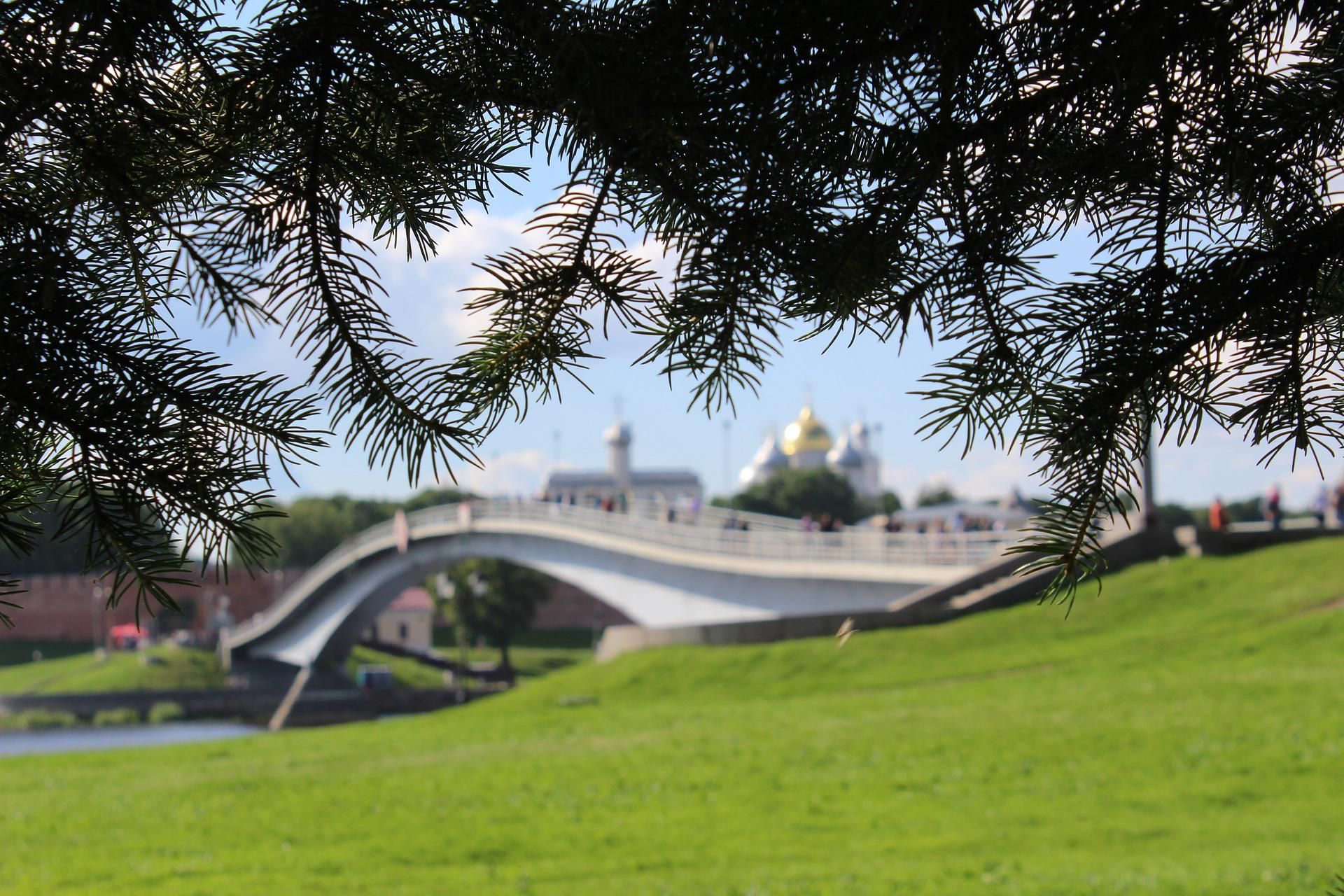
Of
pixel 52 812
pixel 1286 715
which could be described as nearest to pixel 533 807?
pixel 52 812

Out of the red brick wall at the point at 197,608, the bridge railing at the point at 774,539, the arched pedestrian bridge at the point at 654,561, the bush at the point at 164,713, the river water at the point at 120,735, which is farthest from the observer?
the red brick wall at the point at 197,608

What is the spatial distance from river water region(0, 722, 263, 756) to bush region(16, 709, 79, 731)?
679mm

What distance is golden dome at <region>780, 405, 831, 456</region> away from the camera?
409 ft

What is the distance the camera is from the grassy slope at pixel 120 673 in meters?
57.5

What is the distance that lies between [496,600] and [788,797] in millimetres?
63005

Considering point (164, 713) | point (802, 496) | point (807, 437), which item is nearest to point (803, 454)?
point (807, 437)

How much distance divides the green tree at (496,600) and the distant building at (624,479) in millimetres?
46038

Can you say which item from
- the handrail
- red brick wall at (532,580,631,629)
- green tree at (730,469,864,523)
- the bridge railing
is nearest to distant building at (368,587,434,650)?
red brick wall at (532,580,631,629)

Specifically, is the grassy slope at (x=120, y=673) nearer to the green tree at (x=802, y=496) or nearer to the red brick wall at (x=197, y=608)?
the red brick wall at (x=197, y=608)

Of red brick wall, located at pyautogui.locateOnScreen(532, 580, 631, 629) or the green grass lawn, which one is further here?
red brick wall, located at pyautogui.locateOnScreen(532, 580, 631, 629)

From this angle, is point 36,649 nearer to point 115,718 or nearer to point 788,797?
point 115,718

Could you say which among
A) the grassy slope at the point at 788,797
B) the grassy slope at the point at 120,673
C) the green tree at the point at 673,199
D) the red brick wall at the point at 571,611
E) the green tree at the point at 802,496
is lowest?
the grassy slope at the point at 120,673

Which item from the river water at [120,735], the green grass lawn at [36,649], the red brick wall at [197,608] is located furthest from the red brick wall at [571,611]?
the river water at [120,735]

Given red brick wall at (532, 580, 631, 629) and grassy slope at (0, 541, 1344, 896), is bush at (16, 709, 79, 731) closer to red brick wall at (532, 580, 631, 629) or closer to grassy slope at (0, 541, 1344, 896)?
grassy slope at (0, 541, 1344, 896)
